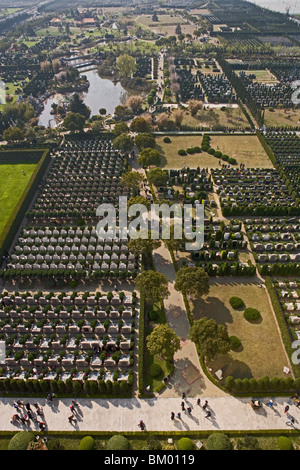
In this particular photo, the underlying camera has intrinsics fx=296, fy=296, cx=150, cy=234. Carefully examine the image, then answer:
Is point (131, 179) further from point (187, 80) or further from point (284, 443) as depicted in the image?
point (187, 80)

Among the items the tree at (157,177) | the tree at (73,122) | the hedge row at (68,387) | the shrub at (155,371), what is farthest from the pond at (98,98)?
the shrub at (155,371)

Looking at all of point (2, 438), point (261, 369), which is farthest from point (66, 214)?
point (261, 369)

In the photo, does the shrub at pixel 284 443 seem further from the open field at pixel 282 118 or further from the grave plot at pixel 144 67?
the grave plot at pixel 144 67

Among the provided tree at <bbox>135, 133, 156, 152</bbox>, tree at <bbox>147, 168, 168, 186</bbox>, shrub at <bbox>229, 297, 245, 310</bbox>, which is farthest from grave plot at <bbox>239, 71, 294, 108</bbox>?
shrub at <bbox>229, 297, 245, 310</bbox>

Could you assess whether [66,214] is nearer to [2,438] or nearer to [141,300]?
[141,300]

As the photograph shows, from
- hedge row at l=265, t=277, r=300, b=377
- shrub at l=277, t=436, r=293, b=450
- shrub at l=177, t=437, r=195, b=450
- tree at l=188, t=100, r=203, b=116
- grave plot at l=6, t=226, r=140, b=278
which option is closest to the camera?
shrub at l=177, t=437, r=195, b=450

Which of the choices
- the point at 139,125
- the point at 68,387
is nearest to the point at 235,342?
the point at 68,387

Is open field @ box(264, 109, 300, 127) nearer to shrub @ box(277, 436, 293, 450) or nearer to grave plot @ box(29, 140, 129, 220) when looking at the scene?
grave plot @ box(29, 140, 129, 220)
